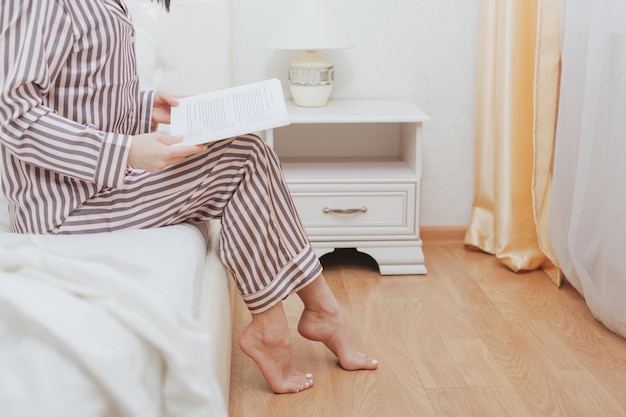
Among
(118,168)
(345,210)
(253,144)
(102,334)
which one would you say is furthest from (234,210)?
(345,210)

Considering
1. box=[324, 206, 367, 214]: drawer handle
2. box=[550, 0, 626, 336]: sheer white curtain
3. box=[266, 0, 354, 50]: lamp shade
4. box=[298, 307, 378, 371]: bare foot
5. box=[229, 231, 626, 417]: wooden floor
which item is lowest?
box=[229, 231, 626, 417]: wooden floor

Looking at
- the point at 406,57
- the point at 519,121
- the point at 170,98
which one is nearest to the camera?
the point at 170,98

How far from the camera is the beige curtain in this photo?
7.66 feet

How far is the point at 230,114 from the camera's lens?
1.45 meters

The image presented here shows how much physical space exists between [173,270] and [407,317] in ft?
3.06

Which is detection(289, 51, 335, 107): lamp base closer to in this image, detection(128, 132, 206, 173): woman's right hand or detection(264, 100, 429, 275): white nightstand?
detection(264, 100, 429, 275): white nightstand

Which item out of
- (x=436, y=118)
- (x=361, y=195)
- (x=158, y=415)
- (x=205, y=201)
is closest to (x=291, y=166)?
(x=361, y=195)

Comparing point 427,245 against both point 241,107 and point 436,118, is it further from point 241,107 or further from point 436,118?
point 241,107

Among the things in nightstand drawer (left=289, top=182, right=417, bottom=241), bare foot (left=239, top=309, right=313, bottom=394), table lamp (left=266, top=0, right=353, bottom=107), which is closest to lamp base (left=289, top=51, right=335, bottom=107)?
table lamp (left=266, top=0, right=353, bottom=107)

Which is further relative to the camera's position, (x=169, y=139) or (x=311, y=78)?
(x=311, y=78)

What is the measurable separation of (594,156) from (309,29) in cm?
88

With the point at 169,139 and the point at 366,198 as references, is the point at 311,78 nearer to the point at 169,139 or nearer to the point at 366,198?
the point at 366,198

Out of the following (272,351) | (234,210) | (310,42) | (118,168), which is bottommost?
(272,351)

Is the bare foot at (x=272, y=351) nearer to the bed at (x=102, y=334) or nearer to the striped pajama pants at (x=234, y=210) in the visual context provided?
the striped pajama pants at (x=234, y=210)
